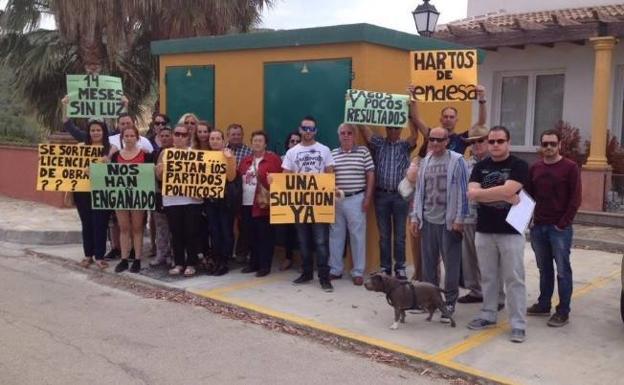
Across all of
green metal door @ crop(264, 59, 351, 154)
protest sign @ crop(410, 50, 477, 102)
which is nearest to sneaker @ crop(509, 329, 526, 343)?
protest sign @ crop(410, 50, 477, 102)

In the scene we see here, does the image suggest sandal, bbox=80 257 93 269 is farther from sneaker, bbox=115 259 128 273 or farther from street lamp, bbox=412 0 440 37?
street lamp, bbox=412 0 440 37

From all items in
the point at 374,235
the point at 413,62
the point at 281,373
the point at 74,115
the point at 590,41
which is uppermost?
the point at 590,41

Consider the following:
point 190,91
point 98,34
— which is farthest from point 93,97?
point 98,34

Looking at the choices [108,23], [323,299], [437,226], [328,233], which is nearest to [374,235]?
[328,233]

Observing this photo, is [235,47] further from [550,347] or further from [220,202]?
[550,347]

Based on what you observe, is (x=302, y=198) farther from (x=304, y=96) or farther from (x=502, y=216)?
(x=502, y=216)

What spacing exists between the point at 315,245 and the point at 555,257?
2.61 meters

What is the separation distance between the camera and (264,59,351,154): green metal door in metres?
7.82

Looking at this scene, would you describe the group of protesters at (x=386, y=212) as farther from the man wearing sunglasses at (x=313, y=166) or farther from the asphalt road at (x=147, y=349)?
the asphalt road at (x=147, y=349)

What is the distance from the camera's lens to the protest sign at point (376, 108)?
7.14 m

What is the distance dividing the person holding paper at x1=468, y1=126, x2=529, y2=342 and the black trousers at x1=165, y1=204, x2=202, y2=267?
11.1ft

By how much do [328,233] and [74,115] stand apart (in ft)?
12.1

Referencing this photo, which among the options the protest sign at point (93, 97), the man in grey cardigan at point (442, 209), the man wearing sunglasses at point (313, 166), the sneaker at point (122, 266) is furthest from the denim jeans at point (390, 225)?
the protest sign at point (93, 97)

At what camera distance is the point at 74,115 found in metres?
8.47
